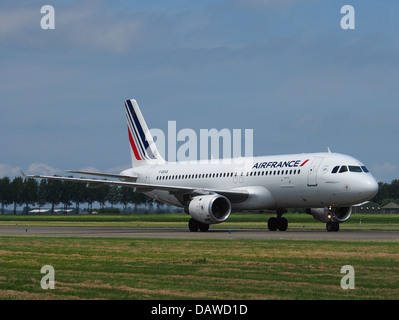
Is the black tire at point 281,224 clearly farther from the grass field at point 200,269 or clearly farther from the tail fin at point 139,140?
the grass field at point 200,269

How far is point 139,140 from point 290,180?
64.3 ft

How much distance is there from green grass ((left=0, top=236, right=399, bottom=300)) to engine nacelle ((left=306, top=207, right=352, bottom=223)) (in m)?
13.8

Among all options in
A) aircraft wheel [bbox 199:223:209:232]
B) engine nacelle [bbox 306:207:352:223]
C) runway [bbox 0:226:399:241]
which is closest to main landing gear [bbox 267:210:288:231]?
engine nacelle [bbox 306:207:352:223]

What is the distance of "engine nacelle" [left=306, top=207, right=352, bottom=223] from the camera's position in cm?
4216

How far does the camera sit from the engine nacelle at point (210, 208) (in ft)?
137

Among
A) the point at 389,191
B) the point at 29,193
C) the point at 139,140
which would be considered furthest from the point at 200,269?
the point at 389,191

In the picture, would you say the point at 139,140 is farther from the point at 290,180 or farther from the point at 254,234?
the point at 254,234

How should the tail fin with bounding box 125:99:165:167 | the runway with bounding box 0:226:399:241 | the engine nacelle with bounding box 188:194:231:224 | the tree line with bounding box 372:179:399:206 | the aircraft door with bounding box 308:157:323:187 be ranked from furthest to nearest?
1. the tree line with bounding box 372:179:399:206
2. the tail fin with bounding box 125:99:165:167
3. the engine nacelle with bounding box 188:194:231:224
4. the aircraft door with bounding box 308:157:323:187
5. the runway with bounding box 0:226:399:241

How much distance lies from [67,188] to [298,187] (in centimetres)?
10924

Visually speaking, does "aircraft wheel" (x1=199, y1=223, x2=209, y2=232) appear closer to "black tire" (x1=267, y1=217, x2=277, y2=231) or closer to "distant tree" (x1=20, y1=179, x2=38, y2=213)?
"black tire" (x1=267, y1=217, x2=277, y2=231)

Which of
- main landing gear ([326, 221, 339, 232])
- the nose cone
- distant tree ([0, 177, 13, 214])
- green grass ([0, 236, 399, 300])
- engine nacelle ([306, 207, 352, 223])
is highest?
distant tree ([0, 177, 13, 214])

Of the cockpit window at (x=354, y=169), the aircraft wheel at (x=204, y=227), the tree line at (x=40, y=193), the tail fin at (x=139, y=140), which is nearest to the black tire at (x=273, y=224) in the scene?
the aircraft wheel at (x=204, y=227)

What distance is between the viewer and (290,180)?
42188 millimetres

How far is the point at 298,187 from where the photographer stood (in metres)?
41.8
